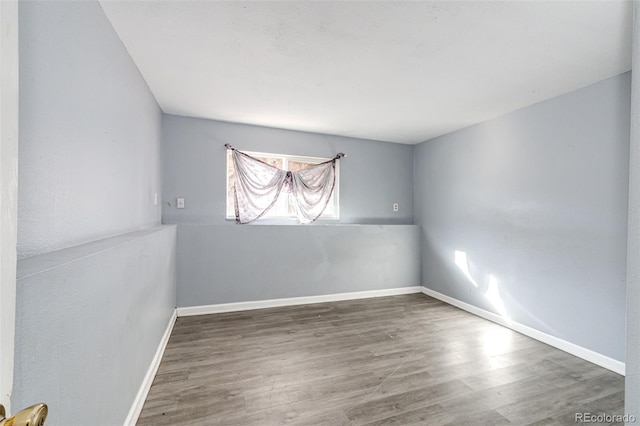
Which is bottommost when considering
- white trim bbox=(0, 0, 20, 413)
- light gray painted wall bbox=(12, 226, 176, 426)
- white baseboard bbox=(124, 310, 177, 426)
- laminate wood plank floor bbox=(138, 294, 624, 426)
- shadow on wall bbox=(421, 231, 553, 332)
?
laminate wood plank floor bbox=(138, 294, 624, 426)

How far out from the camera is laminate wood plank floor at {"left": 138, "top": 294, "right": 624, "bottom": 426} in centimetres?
161

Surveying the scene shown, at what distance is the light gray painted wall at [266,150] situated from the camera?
3223mm

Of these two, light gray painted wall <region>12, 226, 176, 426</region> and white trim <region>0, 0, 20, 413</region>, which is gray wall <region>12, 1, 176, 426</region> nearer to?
light gray painted wall <region>12, 226, 176, 426</region>

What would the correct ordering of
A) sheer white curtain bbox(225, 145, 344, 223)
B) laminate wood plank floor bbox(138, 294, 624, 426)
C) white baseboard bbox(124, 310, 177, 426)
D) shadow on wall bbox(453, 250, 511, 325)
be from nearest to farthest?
white baseboard bbox(124, 310, 177, 426) → laminate wood plank floor bbox(138, 294, 624, 426) → shadow on wall bbox(453, 250, 511, 325) → sheer white curtain bbox(225, 145, 344, 223)

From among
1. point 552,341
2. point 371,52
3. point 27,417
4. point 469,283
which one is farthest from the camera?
point 469,283

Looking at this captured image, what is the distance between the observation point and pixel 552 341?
2512 mm

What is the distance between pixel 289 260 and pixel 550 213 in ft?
9.40

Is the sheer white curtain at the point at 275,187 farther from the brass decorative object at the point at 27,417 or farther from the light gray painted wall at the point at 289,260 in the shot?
the brass decorative object at the point at 27,417

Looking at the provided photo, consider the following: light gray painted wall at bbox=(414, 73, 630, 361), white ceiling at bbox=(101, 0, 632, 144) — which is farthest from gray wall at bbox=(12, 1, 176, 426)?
light gray painted wall at bbox=(414, 73, 630, 361)

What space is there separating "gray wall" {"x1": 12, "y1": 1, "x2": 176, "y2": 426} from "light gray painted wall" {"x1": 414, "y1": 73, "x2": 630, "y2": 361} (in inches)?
132

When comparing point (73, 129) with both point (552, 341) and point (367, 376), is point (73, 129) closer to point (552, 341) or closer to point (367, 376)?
point (367, 376)

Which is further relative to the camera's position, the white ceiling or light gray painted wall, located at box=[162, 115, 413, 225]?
light gray painted wall, located at box=[162, 115, 413, 225]

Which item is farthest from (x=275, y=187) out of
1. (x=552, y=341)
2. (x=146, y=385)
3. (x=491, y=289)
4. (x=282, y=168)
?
(x=552, y=341)

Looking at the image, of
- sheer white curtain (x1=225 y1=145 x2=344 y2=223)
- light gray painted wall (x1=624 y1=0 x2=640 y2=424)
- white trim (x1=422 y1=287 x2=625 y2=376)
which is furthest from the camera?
sheer white curtain (x1=225 y1=145 x2=344 y2=223)
